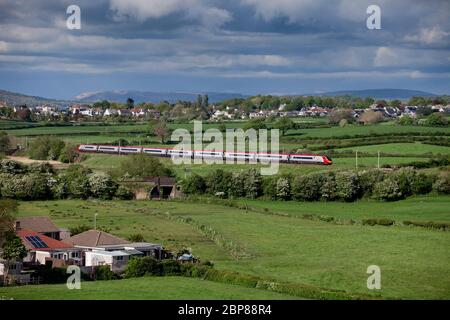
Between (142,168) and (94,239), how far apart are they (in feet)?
110

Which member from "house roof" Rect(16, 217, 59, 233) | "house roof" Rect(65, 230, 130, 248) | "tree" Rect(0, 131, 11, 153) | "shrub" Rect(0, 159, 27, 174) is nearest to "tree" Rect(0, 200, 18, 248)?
"house roof" Rect(65, 230, 130, 248)

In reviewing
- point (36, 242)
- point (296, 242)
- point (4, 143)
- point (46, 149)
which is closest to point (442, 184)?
point (296, 242)

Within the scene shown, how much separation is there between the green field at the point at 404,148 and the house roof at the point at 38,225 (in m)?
44.5

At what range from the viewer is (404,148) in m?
84.0

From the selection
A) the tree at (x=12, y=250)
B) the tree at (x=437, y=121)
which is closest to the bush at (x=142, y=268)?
the tree at (x=12, y=250)

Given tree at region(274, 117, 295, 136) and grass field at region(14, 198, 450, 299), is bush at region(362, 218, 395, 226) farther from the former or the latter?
tree at region(274, 117, 295, 136)

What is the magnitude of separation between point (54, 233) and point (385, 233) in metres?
17.5

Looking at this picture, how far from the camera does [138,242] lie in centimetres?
4172

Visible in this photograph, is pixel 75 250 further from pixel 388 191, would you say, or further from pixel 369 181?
pixel 369 181

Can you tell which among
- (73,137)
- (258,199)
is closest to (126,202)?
(258,199)

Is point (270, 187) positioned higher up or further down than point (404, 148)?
further down

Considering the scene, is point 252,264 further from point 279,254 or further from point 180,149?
point 180,149

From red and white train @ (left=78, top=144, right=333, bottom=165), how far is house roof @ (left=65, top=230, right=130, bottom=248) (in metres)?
36.6

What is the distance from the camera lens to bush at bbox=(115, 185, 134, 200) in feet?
214
